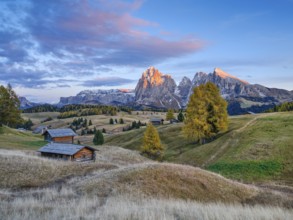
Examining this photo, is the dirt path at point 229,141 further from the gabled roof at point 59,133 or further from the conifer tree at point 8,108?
Answer: the conifer tree at point 8,108

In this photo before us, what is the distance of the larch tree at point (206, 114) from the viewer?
5894cm

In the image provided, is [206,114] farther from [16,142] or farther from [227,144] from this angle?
[16,142]

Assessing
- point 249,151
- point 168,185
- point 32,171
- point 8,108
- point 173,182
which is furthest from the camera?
point 8,108

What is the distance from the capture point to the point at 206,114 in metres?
59.1

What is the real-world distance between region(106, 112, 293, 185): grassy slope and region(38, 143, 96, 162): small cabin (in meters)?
18.3

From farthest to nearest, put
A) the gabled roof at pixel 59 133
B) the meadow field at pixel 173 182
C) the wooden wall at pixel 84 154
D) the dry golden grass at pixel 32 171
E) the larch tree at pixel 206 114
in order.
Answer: the gabled roof at pixel 59 133
the larch tree at pixel 206 114
the wooden wall at pixel 84 154
the dry golden grass at pixel 32 171
the meadow field at pixel 173 182

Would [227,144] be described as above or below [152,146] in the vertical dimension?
above

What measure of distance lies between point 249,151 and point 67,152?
33638 millimetres

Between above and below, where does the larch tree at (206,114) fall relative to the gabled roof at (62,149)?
above

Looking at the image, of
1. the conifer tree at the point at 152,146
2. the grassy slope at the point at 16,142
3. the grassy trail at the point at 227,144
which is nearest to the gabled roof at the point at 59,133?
the grassy slope at the point at 16,142

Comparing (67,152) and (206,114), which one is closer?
(67,152)

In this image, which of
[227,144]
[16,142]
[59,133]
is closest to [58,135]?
[59,133]

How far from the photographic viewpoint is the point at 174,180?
2195 cm

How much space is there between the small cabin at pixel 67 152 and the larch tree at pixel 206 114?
2267cm
